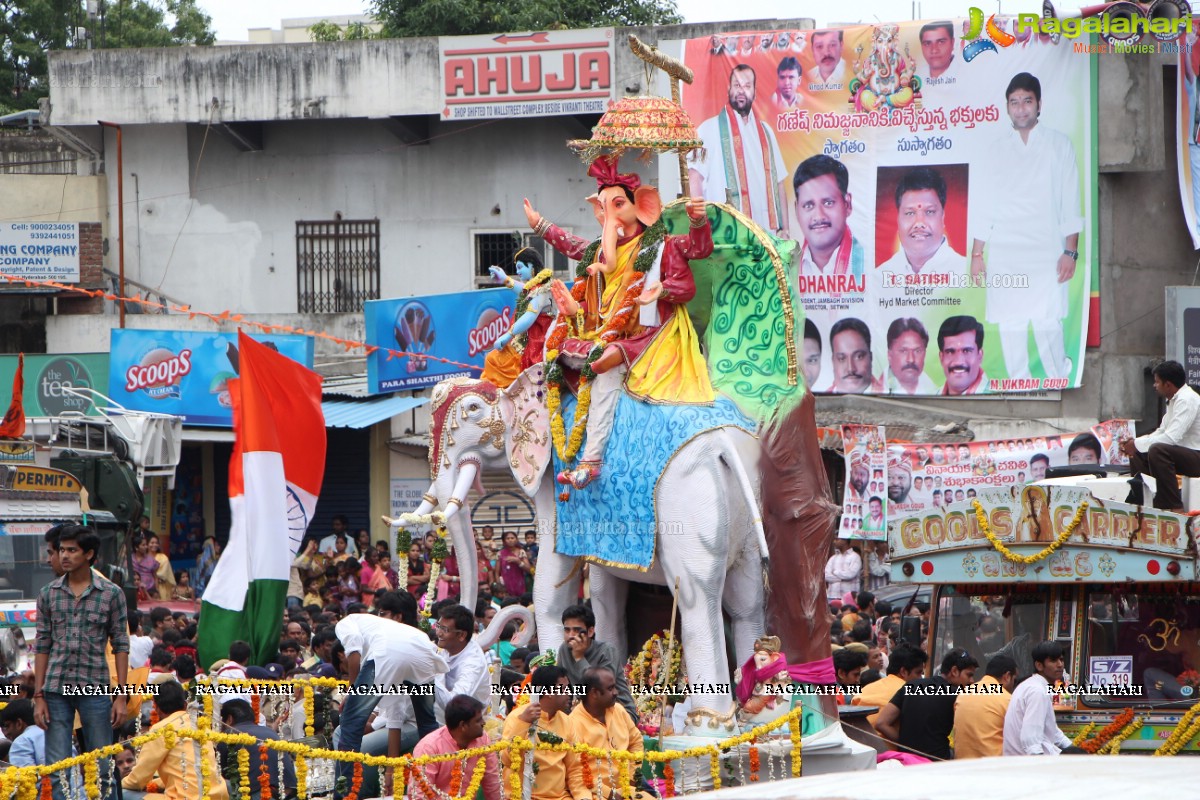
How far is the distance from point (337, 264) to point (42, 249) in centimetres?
397

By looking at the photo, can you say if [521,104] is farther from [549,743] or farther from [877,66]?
[549,743]

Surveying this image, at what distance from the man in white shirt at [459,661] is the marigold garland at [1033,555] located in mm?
3371

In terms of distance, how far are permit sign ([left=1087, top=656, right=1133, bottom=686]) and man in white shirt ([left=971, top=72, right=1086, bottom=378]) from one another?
37.6 feet

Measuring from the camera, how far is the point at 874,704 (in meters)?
11.6

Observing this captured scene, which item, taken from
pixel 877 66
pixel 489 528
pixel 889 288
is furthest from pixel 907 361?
pixel 489 528

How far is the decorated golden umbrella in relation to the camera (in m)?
11.5

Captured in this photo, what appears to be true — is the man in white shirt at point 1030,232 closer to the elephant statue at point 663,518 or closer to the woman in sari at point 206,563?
the woman in sari at point 206,563

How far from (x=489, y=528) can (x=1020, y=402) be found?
642 centimetres

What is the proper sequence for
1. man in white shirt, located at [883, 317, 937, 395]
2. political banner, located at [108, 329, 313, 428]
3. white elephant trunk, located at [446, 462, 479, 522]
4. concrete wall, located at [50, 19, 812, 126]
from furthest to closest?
concrete wall, located at [50, 19, 812, 126] → political banner, located at [108, 329, 313, 428] → man in white shirt, located at [883, 317, 937, 395] → white elephant trunk, located at [446, 462, 479, 522]

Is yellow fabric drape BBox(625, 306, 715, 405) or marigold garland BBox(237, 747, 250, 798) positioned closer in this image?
marigold garland BBox(237, 747, 250, 798)

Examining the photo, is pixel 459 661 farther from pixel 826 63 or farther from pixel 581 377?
pixel 826 63

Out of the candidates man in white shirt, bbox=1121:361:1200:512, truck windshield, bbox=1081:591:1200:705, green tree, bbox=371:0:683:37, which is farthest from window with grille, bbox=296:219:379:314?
truck windshield, bbox=1081:591:1200:705

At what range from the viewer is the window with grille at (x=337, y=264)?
26.6 meters

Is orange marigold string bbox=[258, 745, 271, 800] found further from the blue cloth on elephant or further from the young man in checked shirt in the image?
the blue cloth on elephant
